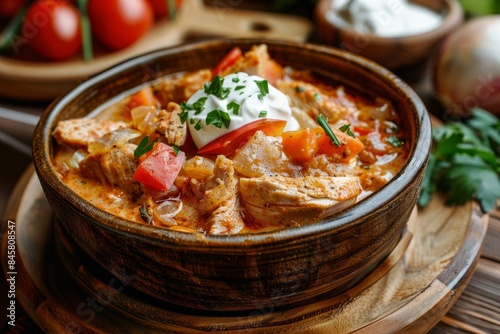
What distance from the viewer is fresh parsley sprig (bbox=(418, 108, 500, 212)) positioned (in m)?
2.84

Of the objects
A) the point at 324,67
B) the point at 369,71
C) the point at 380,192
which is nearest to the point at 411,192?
the point at 380,192

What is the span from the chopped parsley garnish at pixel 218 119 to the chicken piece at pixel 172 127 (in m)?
A: 0.13

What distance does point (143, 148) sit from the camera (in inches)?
96.5

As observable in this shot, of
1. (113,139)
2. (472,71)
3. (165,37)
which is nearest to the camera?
(113,139)

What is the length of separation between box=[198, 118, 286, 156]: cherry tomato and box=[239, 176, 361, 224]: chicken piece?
26 cm

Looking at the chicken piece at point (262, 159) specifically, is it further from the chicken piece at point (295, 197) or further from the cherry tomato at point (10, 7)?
the cherry tomato at point (10, 7)

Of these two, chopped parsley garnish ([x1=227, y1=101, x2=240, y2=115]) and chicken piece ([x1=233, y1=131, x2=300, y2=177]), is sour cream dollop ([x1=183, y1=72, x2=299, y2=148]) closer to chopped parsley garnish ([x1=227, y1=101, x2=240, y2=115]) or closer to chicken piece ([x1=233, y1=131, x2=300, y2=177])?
chopped parsley garnish ([x1=227, y1=101, x2=240, y2=115])

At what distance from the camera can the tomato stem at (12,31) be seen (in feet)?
15.2

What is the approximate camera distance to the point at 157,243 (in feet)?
6.30

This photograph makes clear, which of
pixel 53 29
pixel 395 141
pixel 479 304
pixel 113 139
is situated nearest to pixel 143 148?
pixel 113 139

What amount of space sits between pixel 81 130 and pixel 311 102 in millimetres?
1106

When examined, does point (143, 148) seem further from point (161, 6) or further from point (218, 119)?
point (161, 6)

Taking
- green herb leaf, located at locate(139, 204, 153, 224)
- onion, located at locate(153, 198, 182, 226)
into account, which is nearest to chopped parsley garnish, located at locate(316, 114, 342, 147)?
onion, located at locate(153, 198, 182, 226)

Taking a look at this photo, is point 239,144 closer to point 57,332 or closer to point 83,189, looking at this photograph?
point 83,189
